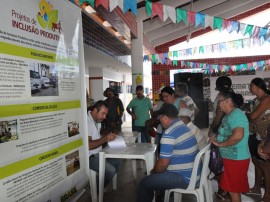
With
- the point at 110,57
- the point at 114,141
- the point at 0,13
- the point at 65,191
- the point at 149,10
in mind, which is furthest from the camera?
the point at 110,57

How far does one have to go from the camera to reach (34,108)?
6.05 feet

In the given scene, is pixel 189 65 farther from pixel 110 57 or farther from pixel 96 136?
pixel 96 136

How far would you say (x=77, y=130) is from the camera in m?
2.46

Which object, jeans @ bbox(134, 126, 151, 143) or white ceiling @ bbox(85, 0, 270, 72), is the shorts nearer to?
jeans @ bbox(134, 126, 151, 143)

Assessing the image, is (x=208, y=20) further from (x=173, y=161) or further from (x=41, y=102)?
(x=41, y=102)

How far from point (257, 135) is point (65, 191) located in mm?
2280

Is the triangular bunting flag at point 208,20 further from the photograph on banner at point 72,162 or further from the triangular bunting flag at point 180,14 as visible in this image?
the photograph on banner at point 72,162

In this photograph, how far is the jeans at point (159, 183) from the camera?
237cm

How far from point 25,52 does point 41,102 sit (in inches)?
14.2

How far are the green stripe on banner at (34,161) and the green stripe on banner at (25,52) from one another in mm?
670

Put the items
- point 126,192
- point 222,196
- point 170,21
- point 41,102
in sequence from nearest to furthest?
point 41,102 → point 222,196 → point 126,192 → point 170,21

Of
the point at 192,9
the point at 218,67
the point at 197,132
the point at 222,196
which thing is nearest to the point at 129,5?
the point at 197,132


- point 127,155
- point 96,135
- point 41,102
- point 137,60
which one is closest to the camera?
point 41,102

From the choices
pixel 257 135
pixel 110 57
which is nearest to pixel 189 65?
pixel 110 57
